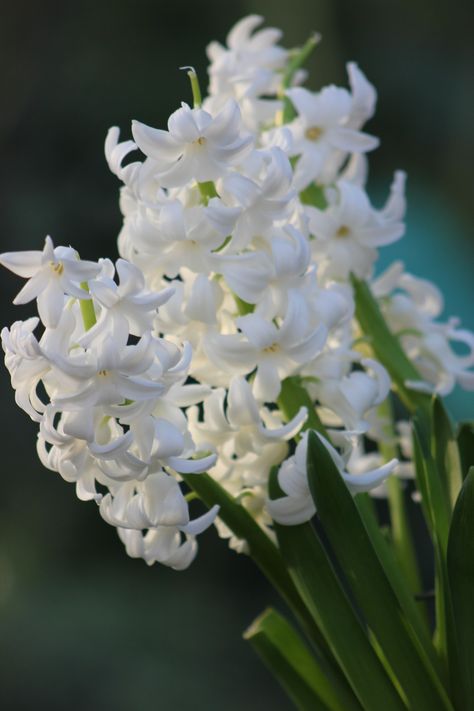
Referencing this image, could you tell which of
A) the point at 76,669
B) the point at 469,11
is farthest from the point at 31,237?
the point at 469,11

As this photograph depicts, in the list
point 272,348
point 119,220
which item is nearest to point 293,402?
point 272,348

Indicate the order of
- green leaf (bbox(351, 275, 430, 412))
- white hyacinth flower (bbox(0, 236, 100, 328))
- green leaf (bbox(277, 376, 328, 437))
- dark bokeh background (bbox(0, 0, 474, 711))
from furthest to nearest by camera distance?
dark bokeh background (bbox(0, 0, 474, 711))
green leaf (bbox(351, 275, 430, 412))
green leaf (bbox(277, 376, 328, 437))
white hyacinth flower (bbox(0, 236, 100, 328))

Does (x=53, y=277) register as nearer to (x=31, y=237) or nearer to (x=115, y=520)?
(x=115, y=520)

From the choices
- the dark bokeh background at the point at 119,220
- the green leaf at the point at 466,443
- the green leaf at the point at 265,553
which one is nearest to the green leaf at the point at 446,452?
the green leaf at the point at 466,443

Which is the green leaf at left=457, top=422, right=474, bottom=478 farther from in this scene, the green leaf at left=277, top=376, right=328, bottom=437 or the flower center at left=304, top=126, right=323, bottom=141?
the flower center at left=304, top=126, right=323, bottom=141

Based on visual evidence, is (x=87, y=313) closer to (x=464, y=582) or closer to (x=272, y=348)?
(x=272, y=348)

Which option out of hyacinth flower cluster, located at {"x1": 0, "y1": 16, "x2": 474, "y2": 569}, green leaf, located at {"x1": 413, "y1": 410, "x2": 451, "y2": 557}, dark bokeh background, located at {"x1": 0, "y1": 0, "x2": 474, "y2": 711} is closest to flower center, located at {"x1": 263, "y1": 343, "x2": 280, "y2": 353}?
hyacinth flower cluster, located at {"x1": 0, "y1": 16, "x2": 474, "y2": 569}
